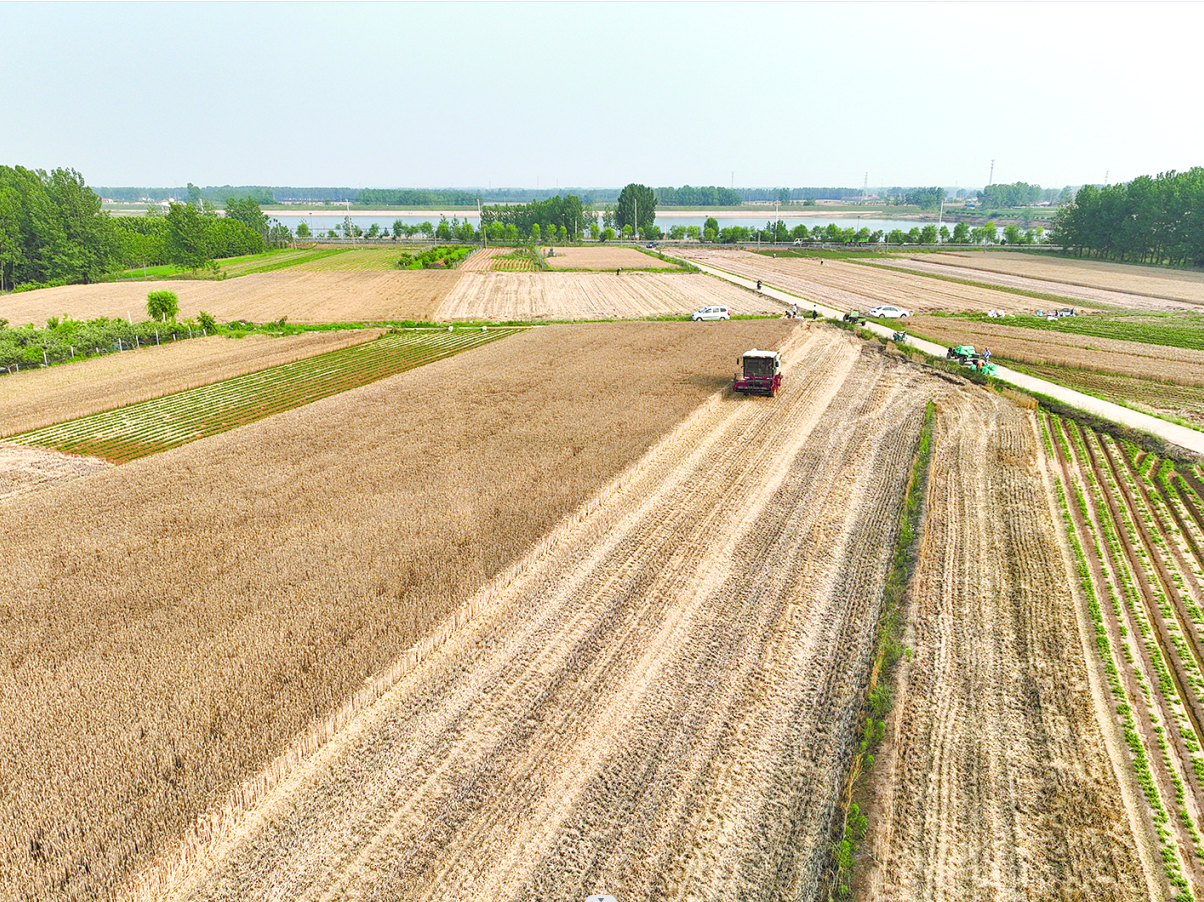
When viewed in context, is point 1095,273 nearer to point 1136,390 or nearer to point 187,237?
point 1136,390

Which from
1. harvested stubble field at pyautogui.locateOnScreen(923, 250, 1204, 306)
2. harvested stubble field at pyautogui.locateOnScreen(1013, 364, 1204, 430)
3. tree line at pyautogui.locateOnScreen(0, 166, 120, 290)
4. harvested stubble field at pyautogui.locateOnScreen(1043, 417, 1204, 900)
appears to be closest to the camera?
harvested stubble field at pyautogui.locateOnScreen(1043, 417, 1204, 900)

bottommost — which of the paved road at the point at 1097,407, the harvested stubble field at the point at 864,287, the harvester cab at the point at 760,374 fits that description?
the paved road at the point at 1097,407

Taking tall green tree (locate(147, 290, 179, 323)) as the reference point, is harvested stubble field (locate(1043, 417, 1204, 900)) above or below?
Result: below

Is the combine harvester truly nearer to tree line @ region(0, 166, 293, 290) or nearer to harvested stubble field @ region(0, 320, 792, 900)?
harvested stubble field @ region(0, 320, 792, 900)

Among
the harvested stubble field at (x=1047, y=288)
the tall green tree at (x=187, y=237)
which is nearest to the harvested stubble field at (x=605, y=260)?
the harvested stubble field at (x=1047, y=288)

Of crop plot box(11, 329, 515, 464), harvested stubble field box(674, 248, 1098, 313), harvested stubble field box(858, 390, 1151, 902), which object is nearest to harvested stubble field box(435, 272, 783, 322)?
harvested stubble field box(674, 248, 1098, 313)

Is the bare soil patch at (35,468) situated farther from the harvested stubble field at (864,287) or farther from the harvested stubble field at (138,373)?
the harvested stubble field at (864,287)

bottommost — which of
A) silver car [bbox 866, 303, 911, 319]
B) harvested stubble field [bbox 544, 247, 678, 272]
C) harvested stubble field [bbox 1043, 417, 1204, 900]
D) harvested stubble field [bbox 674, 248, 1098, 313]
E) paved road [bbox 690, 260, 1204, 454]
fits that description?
harvested stubble field [bbox 1043, 417, 1204, 900]

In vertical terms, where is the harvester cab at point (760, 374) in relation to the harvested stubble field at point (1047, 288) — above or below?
below
